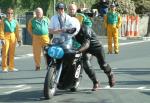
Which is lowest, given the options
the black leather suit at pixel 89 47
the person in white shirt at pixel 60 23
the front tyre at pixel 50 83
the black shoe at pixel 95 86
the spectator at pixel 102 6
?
the spectator at pixel 102 6

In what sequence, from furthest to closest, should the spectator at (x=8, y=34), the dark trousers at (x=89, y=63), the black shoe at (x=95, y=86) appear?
the spectator at (x=8, y=34)
the black shoe at (x=95, y=86)
the dark trousers at (x=89, y=63)

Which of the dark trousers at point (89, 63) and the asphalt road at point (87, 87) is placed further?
the dark trousers at point (89, 63)

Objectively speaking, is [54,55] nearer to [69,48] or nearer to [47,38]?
[69,48]

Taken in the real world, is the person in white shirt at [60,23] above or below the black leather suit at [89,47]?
above

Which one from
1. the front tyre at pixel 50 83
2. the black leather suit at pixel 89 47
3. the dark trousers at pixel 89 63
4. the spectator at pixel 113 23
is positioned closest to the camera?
the front tyre at pixel 50 83

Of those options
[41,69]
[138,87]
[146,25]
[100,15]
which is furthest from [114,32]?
[146,25]

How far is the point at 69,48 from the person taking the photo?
35.9 feet

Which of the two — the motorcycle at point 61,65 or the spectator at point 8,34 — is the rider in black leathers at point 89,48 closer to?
the motorcycle at point 61,65

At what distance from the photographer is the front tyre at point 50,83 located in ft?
34.6

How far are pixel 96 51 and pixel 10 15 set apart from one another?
5233 millimetres

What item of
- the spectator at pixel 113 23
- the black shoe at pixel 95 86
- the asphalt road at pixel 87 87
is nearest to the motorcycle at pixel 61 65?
the asphalt road at pixel 87 87

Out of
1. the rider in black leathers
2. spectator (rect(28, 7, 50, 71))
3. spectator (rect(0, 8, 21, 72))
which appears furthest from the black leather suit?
spectator (rect(0, 8, 21, 72))

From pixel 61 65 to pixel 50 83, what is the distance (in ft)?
1.49

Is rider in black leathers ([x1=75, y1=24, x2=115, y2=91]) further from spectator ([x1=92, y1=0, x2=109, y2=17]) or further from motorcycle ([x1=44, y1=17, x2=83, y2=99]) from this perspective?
spectator ([x1=92, y1=0, x2=109, y2=17])
